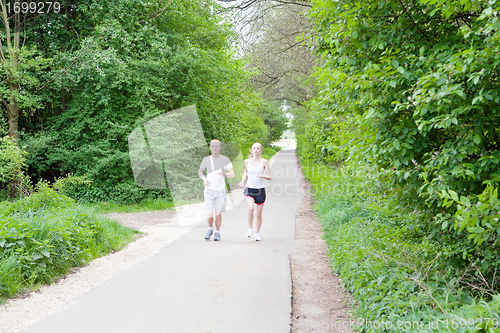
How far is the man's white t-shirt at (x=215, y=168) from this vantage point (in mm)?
7766

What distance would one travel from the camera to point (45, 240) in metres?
5.48

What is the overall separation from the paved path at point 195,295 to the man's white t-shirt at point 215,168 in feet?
3.81

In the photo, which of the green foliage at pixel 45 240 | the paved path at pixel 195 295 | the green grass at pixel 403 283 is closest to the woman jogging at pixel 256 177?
the paved path at pixel 195 295

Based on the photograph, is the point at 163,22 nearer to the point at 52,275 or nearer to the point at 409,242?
the point at 52,275

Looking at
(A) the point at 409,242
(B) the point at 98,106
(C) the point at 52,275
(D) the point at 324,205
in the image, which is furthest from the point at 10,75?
(A) the point at 409,242

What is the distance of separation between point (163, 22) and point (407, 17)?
40.7 ft

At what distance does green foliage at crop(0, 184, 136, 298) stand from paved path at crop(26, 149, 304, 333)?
880mm

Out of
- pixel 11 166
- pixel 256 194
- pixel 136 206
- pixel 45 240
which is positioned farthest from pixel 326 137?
pixel 45 240

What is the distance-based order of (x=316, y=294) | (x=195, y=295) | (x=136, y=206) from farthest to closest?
(x=136, y=206), (x=316, y=294), (x=195, y=295)

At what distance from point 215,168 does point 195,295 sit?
3285mm

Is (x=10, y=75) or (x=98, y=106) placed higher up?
(x=10, y=75)

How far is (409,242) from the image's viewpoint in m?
4.66

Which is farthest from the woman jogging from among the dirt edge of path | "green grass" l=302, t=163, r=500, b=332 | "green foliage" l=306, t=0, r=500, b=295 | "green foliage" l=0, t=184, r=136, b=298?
"green foliage" l=306, t=0, r=500, b=295

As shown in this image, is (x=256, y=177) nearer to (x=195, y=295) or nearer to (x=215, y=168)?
(x=215, y=168)
